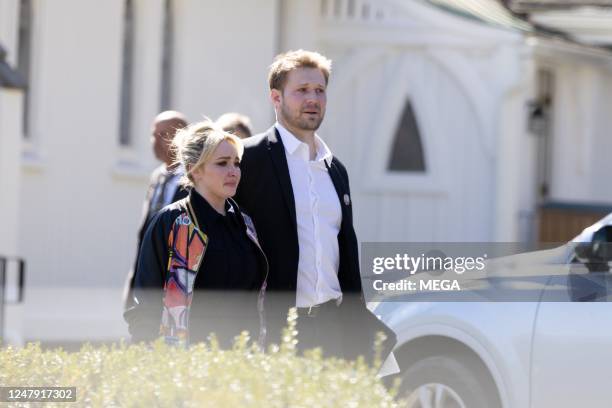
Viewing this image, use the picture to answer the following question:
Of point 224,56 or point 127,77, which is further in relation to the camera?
point 224,56

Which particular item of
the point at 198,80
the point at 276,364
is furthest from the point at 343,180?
the point at 198,80

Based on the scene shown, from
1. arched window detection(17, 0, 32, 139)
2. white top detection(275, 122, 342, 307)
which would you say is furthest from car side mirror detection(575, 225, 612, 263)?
arched window detection(17, 0, 32, 139)

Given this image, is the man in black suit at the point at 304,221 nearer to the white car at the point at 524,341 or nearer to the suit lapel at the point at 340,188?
the suit lapel at the point at 340,188

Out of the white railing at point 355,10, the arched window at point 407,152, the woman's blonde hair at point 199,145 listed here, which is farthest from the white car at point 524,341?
the arched window at point 407,152

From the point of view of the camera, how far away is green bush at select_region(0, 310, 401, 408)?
505 cm

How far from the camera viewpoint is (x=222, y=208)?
6176mm

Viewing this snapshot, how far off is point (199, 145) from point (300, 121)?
48cm

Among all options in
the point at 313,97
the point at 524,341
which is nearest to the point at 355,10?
the point at 524,341

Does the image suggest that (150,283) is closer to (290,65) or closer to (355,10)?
(290,65)

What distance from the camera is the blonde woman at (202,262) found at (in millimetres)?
5977

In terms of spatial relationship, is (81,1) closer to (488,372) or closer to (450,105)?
(450,105)

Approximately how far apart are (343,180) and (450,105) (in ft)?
38.1

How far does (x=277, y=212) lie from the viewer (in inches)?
248

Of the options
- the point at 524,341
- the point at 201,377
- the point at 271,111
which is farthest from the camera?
the point at 271,111
